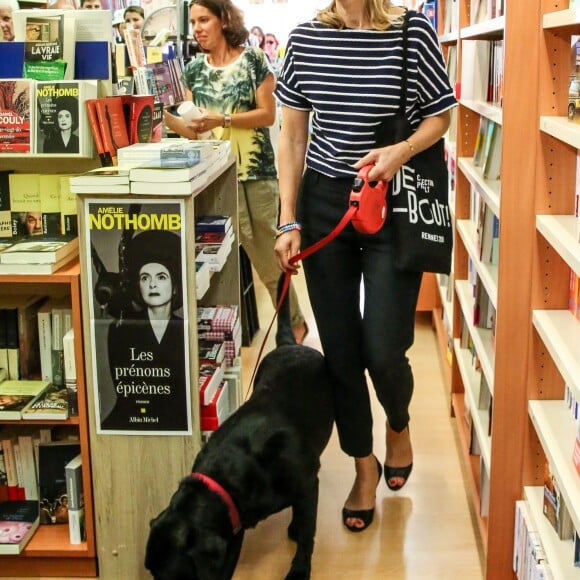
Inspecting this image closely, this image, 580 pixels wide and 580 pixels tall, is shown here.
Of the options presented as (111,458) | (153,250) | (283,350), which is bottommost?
(111,458)

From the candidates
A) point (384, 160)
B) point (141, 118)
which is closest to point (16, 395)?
point (141, 118)

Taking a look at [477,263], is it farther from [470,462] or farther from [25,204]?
[25,204]

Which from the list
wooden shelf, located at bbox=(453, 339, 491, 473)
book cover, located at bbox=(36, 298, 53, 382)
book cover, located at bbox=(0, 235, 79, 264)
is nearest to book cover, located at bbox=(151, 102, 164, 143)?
book cover, located at bbox=(0, 235, 79, 264)

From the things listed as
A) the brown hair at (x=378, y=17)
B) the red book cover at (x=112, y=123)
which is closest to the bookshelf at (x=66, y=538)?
the red book cover at (x=112, y=123)

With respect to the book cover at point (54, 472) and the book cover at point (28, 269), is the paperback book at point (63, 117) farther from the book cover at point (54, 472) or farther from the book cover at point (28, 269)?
the book cover at point (54, 472)

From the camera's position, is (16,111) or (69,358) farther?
(16,111)

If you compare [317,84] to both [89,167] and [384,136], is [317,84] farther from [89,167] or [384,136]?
[89,167]

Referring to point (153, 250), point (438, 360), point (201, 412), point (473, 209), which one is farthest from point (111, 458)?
point (438, 360)

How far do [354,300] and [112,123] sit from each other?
32.4 inches

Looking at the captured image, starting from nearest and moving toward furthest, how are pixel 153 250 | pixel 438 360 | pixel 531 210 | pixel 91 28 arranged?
pixel 531 210 < pixel 153 250 < pixel 91 28 < pixel 438 360

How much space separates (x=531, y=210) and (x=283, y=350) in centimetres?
85

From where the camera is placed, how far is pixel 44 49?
2.47m

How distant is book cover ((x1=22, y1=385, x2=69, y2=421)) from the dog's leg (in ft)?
2.10

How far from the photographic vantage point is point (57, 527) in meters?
2.46
